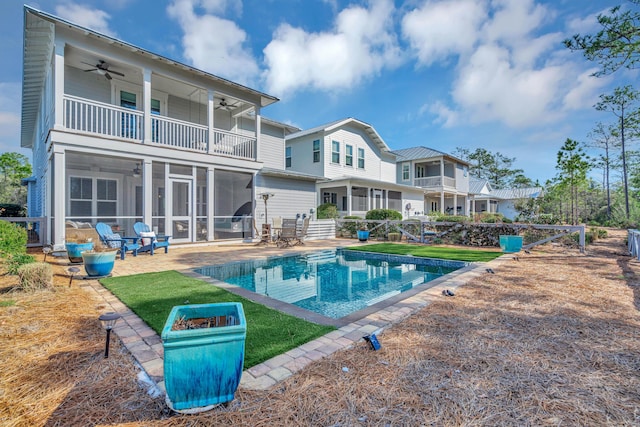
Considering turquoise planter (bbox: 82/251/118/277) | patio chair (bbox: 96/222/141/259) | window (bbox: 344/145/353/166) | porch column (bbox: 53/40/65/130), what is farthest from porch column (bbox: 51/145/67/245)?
window (bbox: 344/145/353/166)

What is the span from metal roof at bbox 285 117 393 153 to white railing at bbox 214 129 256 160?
6.45 meters

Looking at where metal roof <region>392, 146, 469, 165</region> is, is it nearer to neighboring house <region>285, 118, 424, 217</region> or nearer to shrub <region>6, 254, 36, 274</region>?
neighboring house <region>285, 118, 424, 217</region>

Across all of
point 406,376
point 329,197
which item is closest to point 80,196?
point 329,197

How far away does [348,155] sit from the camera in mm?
20281

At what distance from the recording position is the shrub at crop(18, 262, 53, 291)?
448cm

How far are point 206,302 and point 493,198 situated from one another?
1499 inches

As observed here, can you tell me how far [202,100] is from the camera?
13062 millimetres

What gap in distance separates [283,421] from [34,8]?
11.6 metres

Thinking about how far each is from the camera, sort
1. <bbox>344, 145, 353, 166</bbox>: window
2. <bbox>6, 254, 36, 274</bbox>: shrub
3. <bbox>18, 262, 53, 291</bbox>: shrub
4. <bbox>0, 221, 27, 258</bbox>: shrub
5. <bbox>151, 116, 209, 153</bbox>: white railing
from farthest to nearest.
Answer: <bbox>344, 145, 353, 166</bbox>: window < <bbox>151, 116, 209, 153</bbox>: white railing < <bbox>0, 221, 27, 258</bbox>: shrub < <bbox>6, 254, 36, 274</bbox>: shrub < <bbox>18, 262, 53, 291</bbox>: shrub

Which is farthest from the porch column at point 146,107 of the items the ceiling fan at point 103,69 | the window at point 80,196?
the window at point 80,196

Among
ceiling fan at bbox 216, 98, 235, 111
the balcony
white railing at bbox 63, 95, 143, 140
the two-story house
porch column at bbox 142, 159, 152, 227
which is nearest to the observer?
the two-story house

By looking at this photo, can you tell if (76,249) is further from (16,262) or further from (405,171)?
(405,171)

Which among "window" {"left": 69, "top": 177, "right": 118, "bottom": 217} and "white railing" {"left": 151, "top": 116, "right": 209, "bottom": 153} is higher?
"white railing" {"left": 151, "top": 116, "right": 209, "bottom": 153}

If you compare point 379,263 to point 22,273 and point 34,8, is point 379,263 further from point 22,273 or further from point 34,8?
point 34,8
